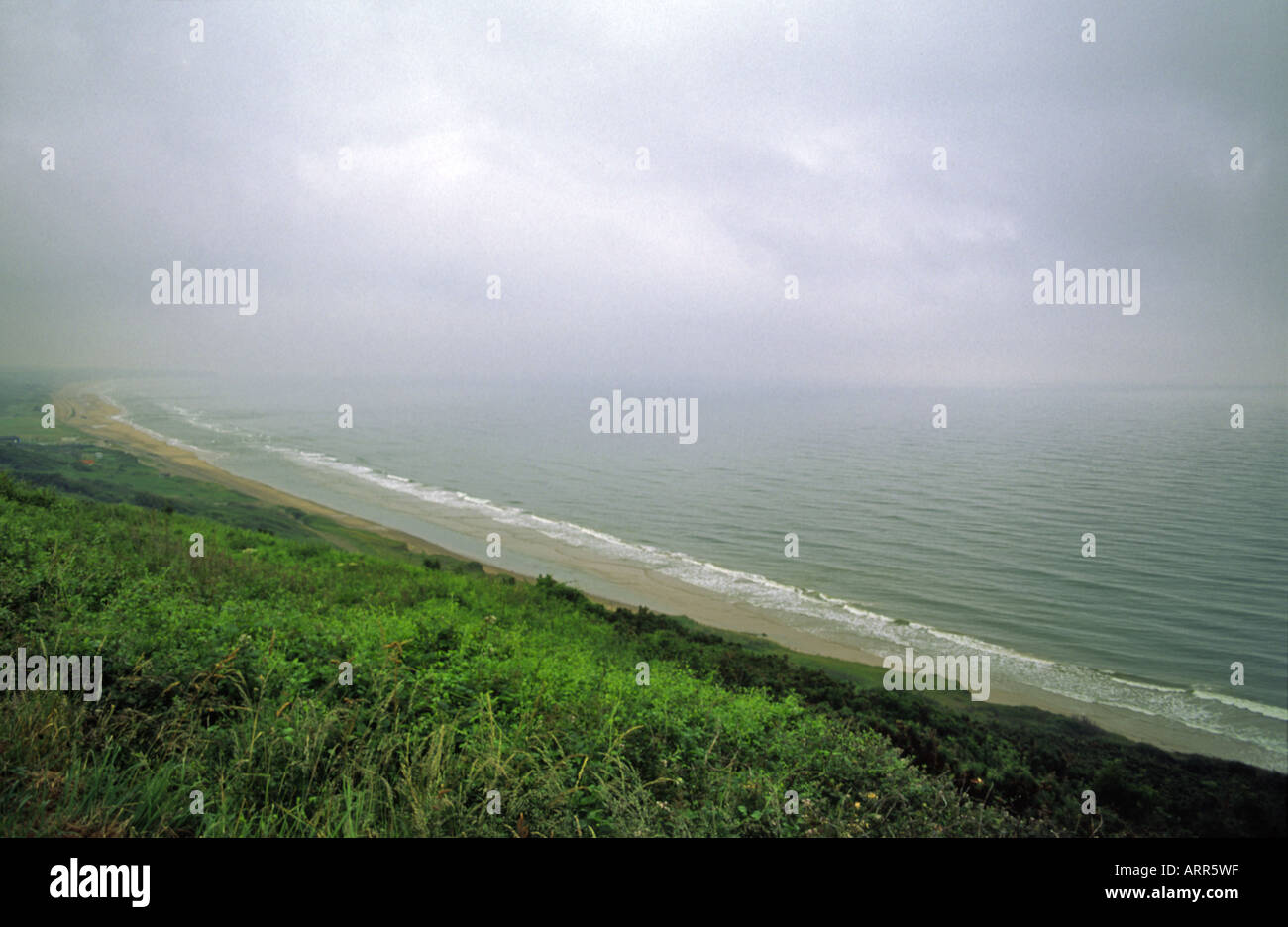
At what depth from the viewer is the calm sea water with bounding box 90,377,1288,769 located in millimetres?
11891

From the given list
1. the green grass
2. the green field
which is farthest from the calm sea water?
the green grass

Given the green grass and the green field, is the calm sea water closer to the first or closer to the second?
the green field

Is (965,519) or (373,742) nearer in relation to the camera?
(373,742)

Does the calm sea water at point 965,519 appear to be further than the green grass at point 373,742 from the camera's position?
Yes

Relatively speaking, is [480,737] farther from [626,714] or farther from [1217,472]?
[1217,472]

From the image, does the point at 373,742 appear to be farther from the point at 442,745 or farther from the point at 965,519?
the point at 965,519

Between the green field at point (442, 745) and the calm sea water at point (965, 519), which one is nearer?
the green field at point (442, 745)

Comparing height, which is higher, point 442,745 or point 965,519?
point 442,745

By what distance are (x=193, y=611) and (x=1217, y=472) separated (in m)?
30.4

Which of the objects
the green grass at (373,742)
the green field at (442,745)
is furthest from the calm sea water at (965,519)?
the green grass at (373,742)

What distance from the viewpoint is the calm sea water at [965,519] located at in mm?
11891

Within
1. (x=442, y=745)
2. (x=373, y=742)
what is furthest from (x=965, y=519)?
(x=373, y=742)

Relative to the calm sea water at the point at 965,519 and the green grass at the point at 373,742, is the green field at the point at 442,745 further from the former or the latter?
the calm sea water at the point at 965,519

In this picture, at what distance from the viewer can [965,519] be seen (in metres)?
23.8
